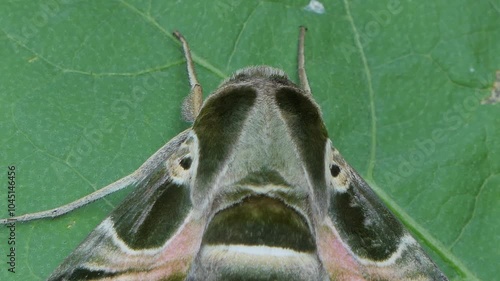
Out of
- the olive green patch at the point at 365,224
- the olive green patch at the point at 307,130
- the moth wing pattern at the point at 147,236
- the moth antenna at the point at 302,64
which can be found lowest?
the moth wing pattern at the point at 147,236

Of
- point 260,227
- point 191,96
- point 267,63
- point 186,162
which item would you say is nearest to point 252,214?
Answer: point 260,227

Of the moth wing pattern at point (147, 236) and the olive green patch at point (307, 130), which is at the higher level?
the olive green patch at point (307, 130)

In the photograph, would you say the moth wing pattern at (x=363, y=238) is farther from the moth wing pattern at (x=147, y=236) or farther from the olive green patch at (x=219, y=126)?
the moth wing pattern at (x=147, y=236)

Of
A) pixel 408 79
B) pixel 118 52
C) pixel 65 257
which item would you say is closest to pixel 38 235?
pixel 65 257

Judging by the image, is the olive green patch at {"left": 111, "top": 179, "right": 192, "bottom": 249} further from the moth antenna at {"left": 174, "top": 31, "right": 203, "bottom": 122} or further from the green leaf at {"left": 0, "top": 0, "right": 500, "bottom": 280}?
the moth antenna at {"left": 174, "top": 31, "right": 203, "bottom": 122}

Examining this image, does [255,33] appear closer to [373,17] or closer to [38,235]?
[373,17]

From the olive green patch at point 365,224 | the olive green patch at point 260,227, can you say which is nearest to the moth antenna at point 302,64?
the olive green patch at point 365,224

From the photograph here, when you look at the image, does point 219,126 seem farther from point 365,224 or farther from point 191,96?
point 365,224
